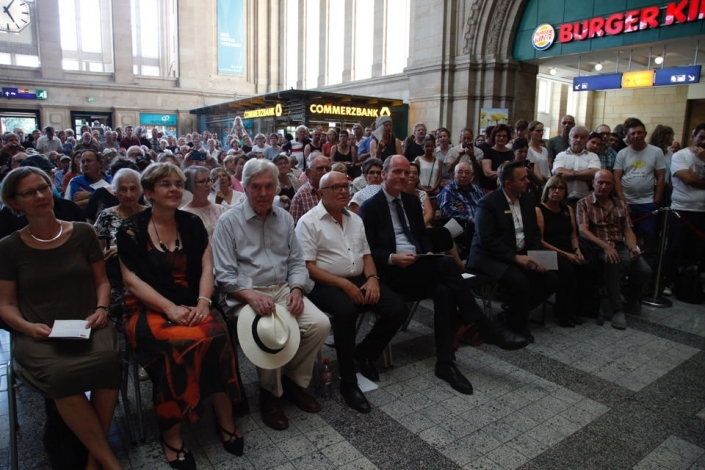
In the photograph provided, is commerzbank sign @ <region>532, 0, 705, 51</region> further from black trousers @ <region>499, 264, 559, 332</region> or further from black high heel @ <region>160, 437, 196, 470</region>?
black high heel @ <region>160, 437, 196, 470</region>

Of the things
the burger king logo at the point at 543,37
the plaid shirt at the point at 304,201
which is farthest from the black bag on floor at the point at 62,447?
the burger king logo at the point at 543,37

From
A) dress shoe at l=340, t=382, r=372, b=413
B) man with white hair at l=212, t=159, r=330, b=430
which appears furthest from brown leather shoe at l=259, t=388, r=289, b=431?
dress shoe at l=340, t=382, r=372, b=413

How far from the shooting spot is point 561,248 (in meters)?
4.78

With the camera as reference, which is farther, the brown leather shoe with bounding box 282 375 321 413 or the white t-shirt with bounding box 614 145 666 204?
the white t-shirt with bounding box 614 145 666 204

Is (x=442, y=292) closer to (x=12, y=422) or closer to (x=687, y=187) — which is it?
(x=12, y=422)

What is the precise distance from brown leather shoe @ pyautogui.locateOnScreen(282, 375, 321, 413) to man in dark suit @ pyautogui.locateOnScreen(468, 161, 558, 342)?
2.05 m

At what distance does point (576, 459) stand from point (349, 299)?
167 cm

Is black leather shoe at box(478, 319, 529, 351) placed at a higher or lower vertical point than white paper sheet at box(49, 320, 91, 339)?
lower

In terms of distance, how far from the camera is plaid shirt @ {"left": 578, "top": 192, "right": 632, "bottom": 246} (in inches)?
192

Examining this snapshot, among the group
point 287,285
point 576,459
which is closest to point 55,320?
point 287,285

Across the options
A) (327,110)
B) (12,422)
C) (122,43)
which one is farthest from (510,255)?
(122,43)

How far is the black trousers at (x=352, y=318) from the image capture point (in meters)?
3.12

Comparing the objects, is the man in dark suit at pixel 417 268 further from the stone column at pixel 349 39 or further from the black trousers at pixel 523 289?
the stone column at pixel 349 39

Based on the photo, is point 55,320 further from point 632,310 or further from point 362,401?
point 632,310
